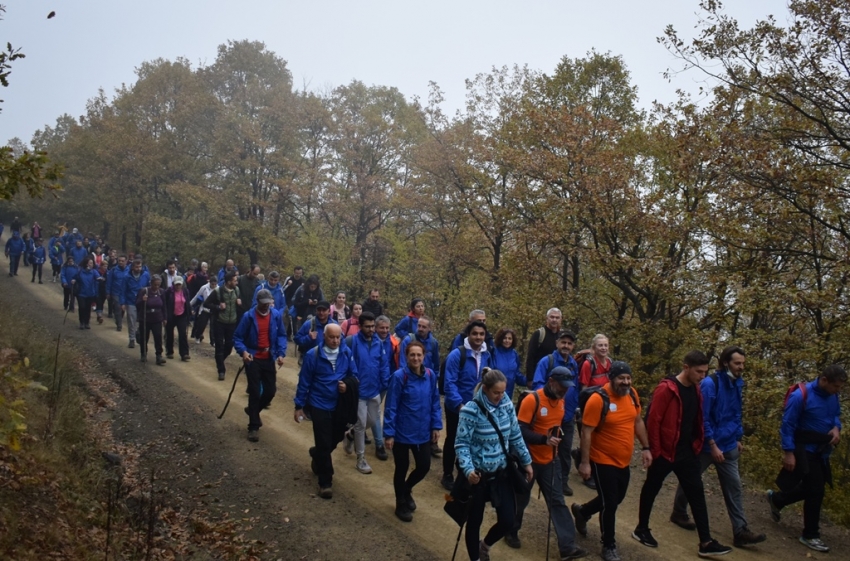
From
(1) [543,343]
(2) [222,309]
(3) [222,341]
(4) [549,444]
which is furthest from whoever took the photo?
(3) [222,341]

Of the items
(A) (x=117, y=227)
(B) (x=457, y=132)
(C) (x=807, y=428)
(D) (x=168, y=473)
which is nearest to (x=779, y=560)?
(C) (x=807, y=428)

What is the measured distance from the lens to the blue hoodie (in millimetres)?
9148

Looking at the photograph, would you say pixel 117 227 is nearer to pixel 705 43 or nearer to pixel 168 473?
pixel 168 473

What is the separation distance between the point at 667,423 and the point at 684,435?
220 mm

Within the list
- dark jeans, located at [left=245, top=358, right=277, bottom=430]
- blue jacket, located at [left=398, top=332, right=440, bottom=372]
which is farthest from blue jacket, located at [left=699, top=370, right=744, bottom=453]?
dark jeans, located at [left=245, top=358, right=277, bottom=430]

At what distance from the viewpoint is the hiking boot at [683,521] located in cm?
706

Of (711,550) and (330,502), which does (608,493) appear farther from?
(330,502)

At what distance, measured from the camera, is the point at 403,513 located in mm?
6844

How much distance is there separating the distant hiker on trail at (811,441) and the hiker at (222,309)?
389 inches

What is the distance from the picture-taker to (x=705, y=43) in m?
10.3

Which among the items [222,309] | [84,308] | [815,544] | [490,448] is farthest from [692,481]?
[84,308]

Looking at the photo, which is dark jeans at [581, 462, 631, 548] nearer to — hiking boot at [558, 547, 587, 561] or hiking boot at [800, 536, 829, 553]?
hiking boot at [558, 547, 587, 561]

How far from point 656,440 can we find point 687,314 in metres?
8.14

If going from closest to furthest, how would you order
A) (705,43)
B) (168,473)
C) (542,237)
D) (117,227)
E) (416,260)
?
1. (168,473)
2. (705,43)
3. (542,237)
4. (416,260)
5. (117,227)
